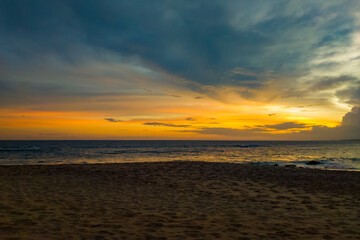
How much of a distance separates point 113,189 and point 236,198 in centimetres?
599

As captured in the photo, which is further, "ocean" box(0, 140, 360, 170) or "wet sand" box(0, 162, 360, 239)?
"ocean" box(0, 140, 360, 170)

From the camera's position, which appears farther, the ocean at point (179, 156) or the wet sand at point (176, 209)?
the ocean at point (179, 156)

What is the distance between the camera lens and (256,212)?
27.5ft

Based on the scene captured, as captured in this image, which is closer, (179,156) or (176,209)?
(176,209)

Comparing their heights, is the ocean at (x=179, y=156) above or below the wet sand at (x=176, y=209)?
below

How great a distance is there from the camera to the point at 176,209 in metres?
8.55

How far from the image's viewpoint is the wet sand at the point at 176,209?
6281 mm

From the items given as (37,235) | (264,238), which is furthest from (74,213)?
(264,238)

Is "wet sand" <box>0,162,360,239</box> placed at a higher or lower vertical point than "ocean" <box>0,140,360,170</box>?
higher

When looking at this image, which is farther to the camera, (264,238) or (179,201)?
(179,201)

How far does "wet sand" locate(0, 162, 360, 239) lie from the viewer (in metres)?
6.28

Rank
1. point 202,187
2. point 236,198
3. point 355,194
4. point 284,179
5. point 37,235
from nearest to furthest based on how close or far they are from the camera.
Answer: point 37,235 < point 236,198 < point 355,194 < point 202,187 < point 284,179

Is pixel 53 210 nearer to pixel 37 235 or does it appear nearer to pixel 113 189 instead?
pixel 37 235

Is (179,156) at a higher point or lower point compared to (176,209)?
lower
